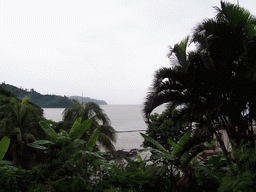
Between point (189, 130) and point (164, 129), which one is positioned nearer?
point (189, 130)

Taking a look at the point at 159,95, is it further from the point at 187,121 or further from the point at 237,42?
the point at 237,42

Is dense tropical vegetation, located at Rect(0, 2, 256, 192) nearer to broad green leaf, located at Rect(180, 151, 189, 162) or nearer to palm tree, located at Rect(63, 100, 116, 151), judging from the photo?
broad green leaf, located at Rect(180, 151, 189, 162)

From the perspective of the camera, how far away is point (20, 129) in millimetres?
7578

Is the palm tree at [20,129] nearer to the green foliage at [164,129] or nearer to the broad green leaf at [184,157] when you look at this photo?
the green foliage at [164,129]

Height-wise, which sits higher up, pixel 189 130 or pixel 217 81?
pixel 217 81

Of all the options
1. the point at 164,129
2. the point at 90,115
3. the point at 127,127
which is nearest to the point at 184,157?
the point at 164,129

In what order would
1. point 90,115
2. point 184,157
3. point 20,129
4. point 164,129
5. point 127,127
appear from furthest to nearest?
point 127,127
point 90,115
point 20,129
point 164,129
point 184,157

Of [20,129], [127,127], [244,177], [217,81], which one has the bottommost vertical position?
[127,127]

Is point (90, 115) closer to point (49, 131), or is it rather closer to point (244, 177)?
point (49, 131)

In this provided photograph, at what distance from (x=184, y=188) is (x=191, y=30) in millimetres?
3139

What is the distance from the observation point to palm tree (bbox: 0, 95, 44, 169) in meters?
7.11

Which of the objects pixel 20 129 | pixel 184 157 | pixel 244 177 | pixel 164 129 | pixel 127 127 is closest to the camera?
pixel 244 177

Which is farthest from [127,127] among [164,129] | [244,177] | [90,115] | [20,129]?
[244,177]

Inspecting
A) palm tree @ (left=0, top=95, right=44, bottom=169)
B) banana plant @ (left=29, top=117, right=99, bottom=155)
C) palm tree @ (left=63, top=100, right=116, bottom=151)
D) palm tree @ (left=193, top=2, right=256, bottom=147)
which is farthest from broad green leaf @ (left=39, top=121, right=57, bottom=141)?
palm tree @ (left=63, top=100, right=116, bottom=151)
